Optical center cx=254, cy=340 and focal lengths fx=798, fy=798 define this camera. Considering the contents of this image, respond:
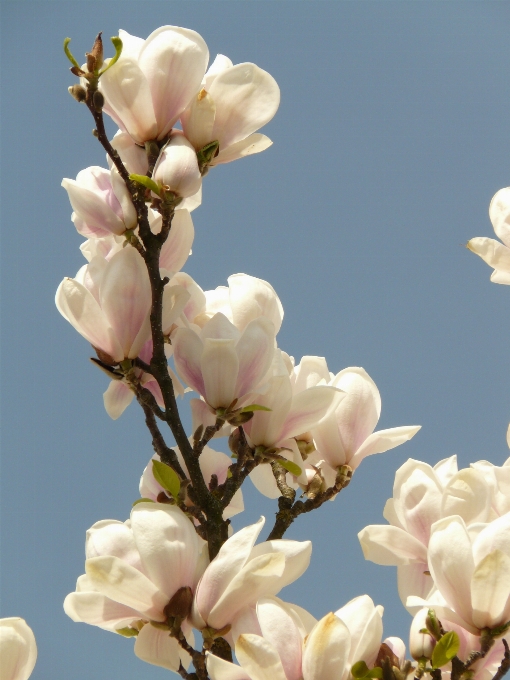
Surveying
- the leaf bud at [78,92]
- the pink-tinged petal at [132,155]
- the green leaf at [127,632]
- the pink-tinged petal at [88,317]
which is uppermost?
the leaf bud at [78,92]

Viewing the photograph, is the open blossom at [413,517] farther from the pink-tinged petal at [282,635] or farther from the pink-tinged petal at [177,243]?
the pink-tinged petal at [177,243]

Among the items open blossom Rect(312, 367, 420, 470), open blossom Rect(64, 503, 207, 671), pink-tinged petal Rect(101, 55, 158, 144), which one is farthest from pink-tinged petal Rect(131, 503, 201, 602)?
pink-tinged petal Rect(101, 55, 158, 144)

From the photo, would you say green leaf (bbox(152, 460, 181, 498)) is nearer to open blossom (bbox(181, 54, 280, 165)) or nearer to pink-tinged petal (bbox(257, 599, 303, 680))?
pink-tinged petal (bbox(257, 599, 303, 680))

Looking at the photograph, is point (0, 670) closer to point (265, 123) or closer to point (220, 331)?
point (220, 331)

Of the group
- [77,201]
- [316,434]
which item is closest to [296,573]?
[316,434]

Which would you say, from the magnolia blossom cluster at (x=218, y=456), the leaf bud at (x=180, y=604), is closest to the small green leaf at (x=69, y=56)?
the magnolia blossom cluster at (x=218, y=456)

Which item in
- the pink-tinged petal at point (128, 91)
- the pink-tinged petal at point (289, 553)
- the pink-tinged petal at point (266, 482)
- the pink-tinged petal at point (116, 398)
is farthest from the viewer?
the pink-tinged petal at point (266, 482)

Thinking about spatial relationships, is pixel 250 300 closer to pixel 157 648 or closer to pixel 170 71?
pixel 170 71
